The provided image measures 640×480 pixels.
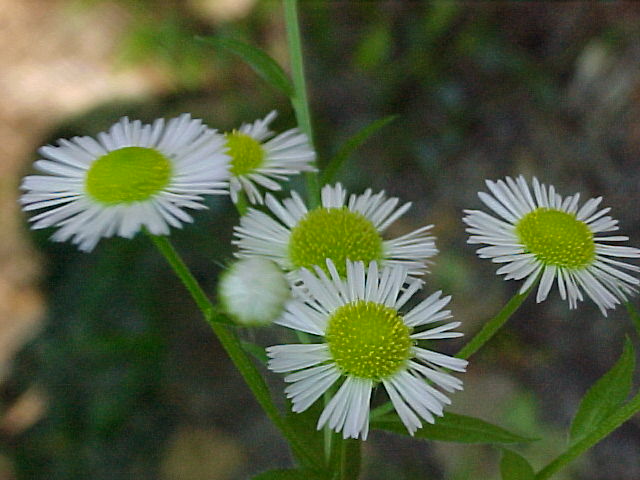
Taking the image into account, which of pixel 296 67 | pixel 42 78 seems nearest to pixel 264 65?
pixel 296 67

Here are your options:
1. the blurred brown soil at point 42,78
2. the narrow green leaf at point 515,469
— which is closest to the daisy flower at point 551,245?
the narrow green leaf at point 515,469

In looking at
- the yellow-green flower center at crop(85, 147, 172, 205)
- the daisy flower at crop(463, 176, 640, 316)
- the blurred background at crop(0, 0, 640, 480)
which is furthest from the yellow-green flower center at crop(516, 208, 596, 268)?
the blurred background at crop(0, 0, 640, 480)

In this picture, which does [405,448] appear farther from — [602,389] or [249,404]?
[602,389]

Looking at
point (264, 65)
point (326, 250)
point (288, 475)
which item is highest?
point (264, 65)

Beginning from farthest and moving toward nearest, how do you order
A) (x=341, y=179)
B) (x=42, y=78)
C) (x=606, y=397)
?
(x=42, y=78), (x=341, y=179), (x=606, y=397)

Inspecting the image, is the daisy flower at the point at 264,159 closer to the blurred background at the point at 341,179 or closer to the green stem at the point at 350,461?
the green stem at the point at 350,461

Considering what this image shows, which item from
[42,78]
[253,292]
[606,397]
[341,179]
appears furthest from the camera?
[42,78]

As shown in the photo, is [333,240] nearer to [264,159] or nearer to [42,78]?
[264,159]

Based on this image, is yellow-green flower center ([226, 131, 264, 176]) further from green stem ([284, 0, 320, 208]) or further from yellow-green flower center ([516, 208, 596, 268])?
yellow-green flower center ([516, 208, 596, 268])
